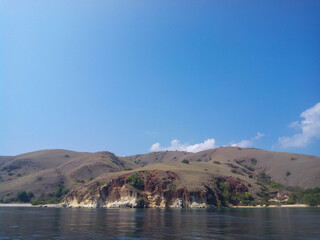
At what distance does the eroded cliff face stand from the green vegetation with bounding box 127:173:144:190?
0.34 meters

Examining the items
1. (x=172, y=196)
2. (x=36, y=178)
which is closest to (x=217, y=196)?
(x=172, y=196)

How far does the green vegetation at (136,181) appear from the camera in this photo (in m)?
134

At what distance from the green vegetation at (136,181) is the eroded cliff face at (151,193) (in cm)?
34

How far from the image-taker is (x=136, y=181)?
135500 mm

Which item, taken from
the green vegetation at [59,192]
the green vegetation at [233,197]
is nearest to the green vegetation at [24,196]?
the green vegetation at [59,192]

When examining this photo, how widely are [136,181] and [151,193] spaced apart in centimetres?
1040

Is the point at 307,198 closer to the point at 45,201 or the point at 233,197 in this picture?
the point at 233,197

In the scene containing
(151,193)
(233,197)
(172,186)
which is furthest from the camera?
(233,197)

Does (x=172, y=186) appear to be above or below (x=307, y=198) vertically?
above

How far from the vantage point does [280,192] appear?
15400cm

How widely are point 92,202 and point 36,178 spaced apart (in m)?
81.9

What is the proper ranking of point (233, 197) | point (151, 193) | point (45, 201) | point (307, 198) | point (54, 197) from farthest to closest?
point (54, 197) < point (45, 201) < point (233, 197) < point (151, 193) < point (307, 198)

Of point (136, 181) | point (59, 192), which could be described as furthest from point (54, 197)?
point (136, 181)

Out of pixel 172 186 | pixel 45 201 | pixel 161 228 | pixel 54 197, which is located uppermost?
pixel 172 186
